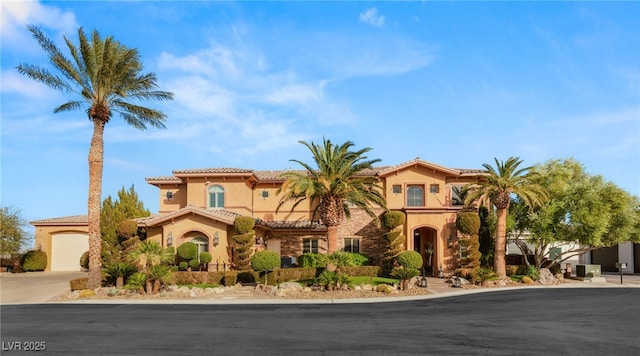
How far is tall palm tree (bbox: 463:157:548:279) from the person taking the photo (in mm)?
31828

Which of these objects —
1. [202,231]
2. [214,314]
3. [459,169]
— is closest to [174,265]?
[202,231]

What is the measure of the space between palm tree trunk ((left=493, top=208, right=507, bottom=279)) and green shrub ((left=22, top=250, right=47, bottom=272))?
1352 inches

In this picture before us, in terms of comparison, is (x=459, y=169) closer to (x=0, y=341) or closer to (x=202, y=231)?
(x=202, y=231)

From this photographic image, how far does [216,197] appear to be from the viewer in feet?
123

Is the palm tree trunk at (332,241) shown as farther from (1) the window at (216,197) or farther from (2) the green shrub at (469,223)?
(1) the window at (216,197)

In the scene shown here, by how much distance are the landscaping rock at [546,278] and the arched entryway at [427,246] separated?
268 inches

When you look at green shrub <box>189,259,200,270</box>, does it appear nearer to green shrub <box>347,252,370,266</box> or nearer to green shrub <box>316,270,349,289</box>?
green shrub <box>316,270,349,289</box>

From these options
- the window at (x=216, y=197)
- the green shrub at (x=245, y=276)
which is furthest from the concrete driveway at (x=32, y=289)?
the window at (x=216, y=197)

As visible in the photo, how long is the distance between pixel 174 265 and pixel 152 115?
921 cm

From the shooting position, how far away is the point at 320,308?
21234 millimetres

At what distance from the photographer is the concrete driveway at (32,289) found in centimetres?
2586

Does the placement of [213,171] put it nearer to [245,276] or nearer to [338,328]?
[245,276]

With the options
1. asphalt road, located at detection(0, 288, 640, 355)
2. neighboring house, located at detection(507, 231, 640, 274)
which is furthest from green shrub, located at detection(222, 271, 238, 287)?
neighboring house, located at detection(507, 231, 640, 274)

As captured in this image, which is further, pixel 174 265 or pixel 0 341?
pixel 174 265
